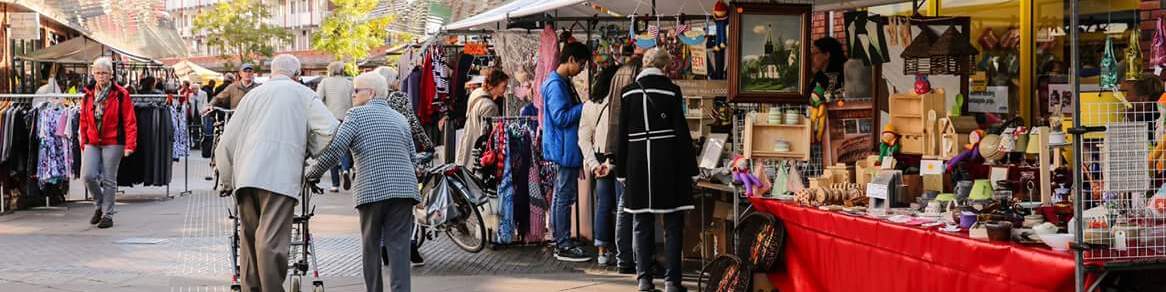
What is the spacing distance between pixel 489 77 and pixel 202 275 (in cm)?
289

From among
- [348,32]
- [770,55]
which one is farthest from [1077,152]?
[348,32]

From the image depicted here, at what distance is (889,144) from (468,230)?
4781 mm

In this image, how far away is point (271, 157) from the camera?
327 inches

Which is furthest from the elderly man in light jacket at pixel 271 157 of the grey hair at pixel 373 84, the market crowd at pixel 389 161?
the grey hair at pixel 373 84

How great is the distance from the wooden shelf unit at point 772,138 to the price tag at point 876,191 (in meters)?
1.12

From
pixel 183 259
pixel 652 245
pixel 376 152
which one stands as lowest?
pixel 183 259

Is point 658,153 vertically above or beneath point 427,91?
beneath

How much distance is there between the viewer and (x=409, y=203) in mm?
8391

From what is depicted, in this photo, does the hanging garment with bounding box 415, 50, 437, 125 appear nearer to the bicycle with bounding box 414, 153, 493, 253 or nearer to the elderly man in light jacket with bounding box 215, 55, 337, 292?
the bicycle with bounding box 414, 153, 493, 253

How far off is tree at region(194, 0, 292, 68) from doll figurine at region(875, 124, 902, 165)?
194 ft

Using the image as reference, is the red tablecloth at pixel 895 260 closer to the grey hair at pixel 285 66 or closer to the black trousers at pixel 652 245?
the black trousers at pixel 652 245

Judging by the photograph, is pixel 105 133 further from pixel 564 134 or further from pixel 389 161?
pixel 389 161

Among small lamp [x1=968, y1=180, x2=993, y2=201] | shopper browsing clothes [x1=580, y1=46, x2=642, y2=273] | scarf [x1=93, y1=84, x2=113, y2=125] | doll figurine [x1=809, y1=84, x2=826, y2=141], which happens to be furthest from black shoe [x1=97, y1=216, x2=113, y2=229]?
small lamp [x1=968, y1=180, x2=993, y2=201]

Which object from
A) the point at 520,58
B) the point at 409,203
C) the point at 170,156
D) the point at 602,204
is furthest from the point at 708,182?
the point at 170,156
